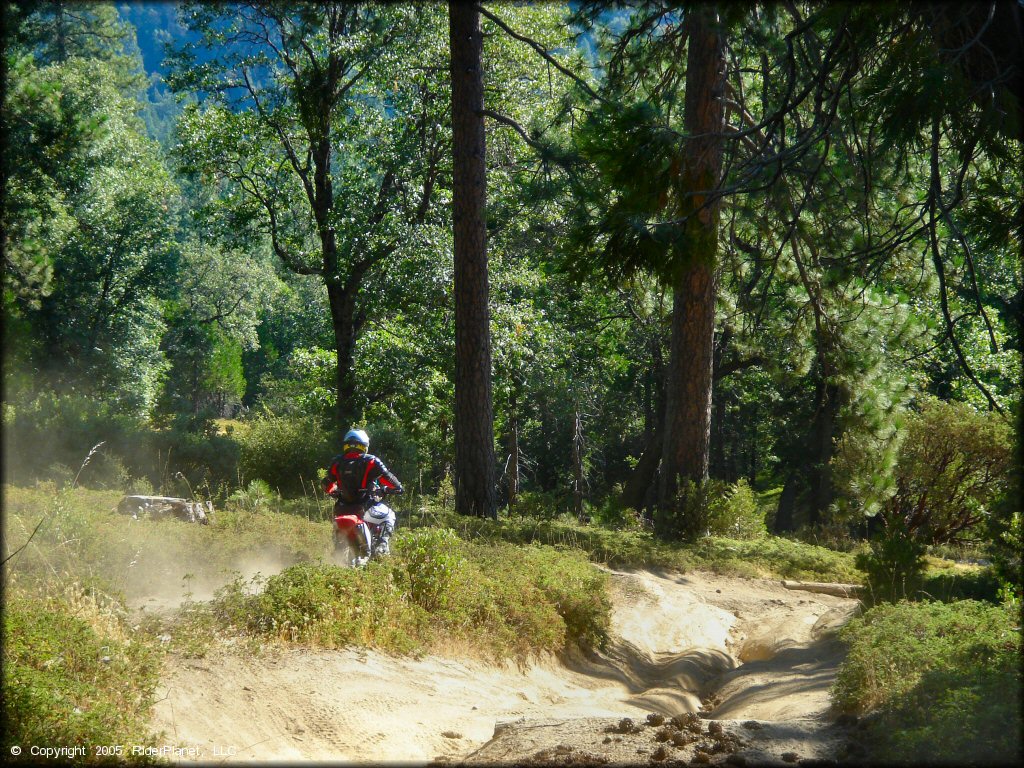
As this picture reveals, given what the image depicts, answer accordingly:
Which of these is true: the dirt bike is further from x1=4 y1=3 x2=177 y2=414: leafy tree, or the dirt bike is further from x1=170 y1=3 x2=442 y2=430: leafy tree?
x1=4 y1=3 x2=177 y2=414: leafy tree

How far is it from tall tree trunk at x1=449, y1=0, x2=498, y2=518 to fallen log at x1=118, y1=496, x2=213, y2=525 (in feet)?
14.3

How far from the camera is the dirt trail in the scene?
510 cm

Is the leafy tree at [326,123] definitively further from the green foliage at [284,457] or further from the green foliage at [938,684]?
the green foliage at [938,684]

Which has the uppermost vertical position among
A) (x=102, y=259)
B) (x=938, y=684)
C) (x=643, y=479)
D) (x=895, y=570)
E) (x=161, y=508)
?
(x=102, y=259)

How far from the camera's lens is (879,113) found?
568 cm

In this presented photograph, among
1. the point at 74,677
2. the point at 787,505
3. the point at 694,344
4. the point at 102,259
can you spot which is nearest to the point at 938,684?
the point at 74,677

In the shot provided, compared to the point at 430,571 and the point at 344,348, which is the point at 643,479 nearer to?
the point at 344,348

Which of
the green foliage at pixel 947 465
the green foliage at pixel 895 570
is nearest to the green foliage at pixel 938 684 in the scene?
the green foliage at pixel 895 570

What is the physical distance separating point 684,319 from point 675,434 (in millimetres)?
2058

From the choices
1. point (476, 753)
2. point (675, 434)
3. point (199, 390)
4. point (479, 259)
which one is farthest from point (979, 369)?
point (199, 390)

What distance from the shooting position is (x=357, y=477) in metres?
9.28

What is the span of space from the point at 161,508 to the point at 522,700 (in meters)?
5.95

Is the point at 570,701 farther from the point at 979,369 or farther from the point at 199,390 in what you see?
the point at 199,390

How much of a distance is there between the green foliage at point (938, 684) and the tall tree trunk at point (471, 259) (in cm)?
738
